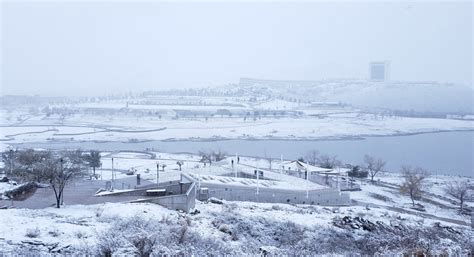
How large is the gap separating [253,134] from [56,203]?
90.3 feet

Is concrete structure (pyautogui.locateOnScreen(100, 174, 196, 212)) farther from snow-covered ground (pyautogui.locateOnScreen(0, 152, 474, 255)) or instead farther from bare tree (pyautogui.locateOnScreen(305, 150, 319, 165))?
bare tree (pyautogui.locateOnScreen(305, 150, 319, 165))

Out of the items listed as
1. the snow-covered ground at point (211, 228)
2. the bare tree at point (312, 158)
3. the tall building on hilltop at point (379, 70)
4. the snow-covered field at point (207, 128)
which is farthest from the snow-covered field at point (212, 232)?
the tall building on hilltop at point (379, 70)

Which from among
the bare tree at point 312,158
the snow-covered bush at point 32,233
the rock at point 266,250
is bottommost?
the bare tree at point 312,158

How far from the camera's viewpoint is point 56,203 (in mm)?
9250

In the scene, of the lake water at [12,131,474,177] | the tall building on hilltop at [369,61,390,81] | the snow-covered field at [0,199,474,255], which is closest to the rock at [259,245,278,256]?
the snow-covered field at [0,199,474,255]

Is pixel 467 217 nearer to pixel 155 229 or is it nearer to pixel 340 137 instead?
pixel 155 229

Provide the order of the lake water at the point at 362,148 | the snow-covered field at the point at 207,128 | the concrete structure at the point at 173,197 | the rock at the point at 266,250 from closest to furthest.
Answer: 1. the rock at the point at 266,250
2. the concrete structure at the point at 173,197
3. the lake water at the point at 362,148
4. the snow-covered field at the point at 207,128

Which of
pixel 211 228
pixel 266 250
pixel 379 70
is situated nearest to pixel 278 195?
pixel 211 228

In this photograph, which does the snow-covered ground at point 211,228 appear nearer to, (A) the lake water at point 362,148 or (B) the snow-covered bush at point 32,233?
(B) the snow-covered bush at point 32,233

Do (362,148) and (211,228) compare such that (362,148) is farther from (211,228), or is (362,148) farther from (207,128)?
(211,228)

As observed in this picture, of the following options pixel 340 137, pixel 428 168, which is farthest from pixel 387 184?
pixel 340 137

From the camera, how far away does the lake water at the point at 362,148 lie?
26641 mm

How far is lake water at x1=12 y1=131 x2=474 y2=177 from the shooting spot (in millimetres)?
26641

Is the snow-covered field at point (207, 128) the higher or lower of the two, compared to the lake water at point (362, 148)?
higher
